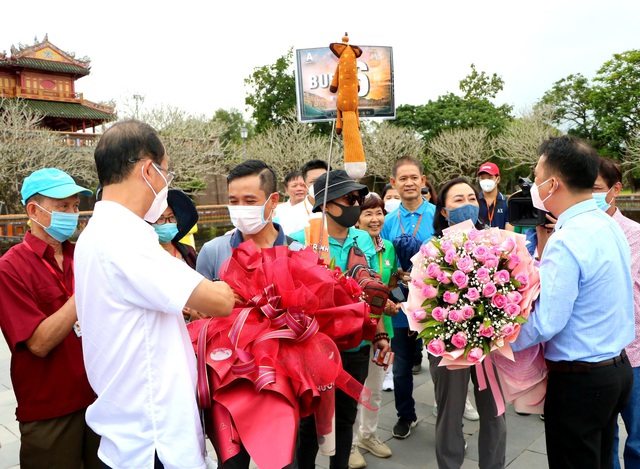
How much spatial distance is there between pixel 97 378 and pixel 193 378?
34cm

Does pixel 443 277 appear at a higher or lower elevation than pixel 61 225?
lower

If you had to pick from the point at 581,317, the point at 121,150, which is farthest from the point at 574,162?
the point at 121,150

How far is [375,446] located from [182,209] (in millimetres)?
2244

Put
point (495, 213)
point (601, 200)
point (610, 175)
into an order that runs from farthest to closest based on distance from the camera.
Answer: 1. point (495, 213)
2. point (610, 175)
3. point (601, 200)

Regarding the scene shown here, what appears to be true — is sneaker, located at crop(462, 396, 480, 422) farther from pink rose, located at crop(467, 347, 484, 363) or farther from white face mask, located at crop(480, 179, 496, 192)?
white face mask, located at crop(480, 179, 496, 192)

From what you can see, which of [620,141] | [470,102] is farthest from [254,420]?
[470,102]

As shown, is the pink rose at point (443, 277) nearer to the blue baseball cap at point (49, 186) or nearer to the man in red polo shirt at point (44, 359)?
the man in red polo shirt at point (44, 359)

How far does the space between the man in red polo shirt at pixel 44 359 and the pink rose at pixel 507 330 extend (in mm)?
1984

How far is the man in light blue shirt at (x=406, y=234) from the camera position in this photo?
157 inches

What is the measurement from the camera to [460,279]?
2.27 m

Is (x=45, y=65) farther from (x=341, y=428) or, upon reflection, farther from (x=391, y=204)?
(x=341, y=428)

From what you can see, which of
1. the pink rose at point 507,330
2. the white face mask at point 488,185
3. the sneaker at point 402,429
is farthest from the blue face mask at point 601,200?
the white face mask at point 488,185

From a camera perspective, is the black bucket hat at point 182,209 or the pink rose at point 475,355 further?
the black bucket hat at point 182,209

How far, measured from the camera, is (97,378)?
1.76 m
